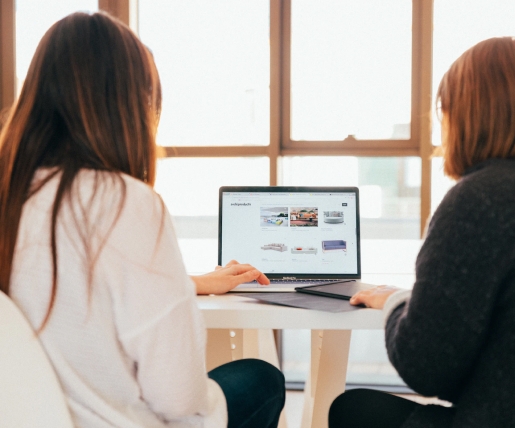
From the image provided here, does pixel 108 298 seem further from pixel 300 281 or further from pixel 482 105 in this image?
pixel 300 281

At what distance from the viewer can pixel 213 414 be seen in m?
0.94

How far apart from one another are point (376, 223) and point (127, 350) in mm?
2006

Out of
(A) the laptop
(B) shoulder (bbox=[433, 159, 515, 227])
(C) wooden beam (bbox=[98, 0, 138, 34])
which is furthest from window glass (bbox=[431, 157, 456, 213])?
(B) shoulder (bbox=[433, 159, 515, 227])

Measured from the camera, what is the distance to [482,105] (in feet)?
3.16

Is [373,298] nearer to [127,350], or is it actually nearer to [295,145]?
[127,350]

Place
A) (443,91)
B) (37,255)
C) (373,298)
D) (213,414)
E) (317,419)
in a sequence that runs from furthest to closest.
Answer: (317,419)
(373,298)
(443,91)
(213,414)
(37,255)

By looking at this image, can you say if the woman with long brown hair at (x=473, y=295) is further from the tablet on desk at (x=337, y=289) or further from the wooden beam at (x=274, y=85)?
the wooden beam at (x=274, y=85)

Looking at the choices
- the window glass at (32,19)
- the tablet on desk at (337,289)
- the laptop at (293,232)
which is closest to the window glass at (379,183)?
the laptop at (293,232)

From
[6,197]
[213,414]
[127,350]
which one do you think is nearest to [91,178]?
[6,197]

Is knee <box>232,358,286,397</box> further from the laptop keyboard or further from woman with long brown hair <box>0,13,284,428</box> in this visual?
the laptop keyboard

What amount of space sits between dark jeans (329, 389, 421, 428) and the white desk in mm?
194

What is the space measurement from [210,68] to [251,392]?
194 cm

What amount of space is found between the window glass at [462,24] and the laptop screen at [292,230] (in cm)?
108

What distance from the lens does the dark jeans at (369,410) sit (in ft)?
3.36
